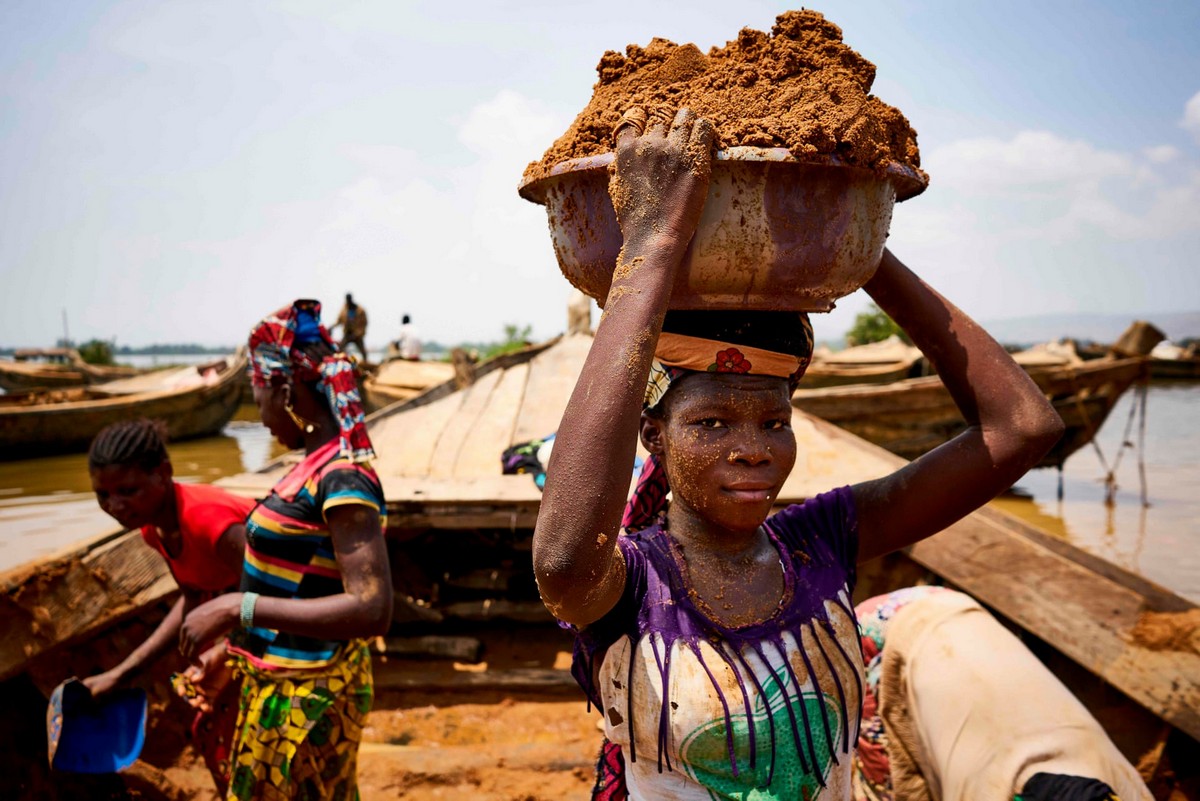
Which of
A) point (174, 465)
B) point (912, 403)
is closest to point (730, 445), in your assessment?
point (912, 403)

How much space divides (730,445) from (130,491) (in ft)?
6.70

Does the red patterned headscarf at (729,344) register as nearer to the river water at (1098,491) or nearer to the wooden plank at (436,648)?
the wooden plank at (436,648)

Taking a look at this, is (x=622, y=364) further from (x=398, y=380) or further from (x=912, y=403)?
(x=398, y=380)

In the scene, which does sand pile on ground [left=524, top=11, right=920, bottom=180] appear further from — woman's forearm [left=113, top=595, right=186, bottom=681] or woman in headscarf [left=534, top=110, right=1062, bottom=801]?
woman's forearm [left=113, top=595, right=186, bottom=681]

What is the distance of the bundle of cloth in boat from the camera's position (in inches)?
75.3

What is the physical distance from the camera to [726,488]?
1.21m

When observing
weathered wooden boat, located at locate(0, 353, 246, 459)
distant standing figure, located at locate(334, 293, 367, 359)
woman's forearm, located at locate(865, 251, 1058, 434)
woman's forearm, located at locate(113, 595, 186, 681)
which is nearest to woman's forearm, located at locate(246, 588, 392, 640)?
woman's forearm, located at locate(113, 595, 186, 681)

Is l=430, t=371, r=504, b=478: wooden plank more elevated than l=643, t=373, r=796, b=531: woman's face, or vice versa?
l=643, t=373, r=796, b=531: woman's face

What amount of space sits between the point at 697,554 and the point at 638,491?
25cm

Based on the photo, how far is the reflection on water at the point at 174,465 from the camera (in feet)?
38.8

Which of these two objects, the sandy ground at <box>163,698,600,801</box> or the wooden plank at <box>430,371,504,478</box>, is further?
the wooden plank at <box>430,371,504,478</box>

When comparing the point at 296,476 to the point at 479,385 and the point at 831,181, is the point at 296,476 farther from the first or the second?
the point at 479,385

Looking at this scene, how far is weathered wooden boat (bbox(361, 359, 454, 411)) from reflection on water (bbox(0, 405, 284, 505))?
272 cm

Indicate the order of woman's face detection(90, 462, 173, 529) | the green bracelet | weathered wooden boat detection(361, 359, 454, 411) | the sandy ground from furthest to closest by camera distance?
weathered wooden boat detection(361, 359, 454, 411), the sandy ground, woman's face detection(90, 462, 173, 529), the green bracelet
